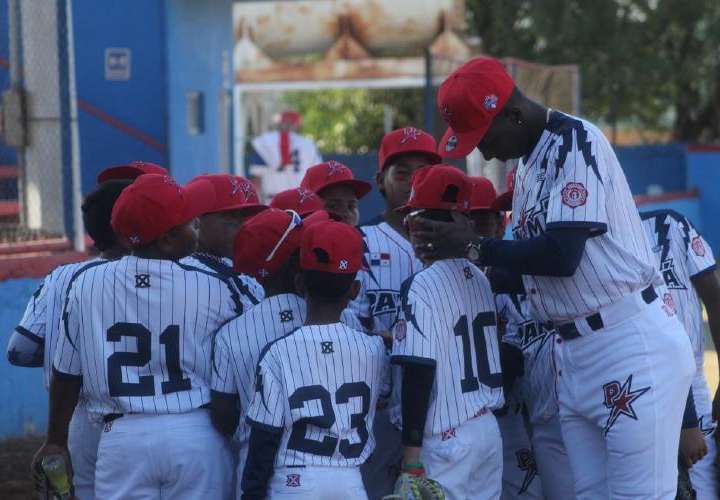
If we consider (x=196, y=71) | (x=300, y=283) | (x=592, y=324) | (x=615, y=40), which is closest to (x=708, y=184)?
(x=615, y=40)

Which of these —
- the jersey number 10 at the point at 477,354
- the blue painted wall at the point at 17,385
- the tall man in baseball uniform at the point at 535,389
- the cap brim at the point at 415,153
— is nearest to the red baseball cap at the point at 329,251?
the jersey number 10 at the point at 477,354

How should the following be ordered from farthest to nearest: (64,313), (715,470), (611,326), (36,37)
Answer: (36,37)
(715,470)
(64,313)
(611,326)

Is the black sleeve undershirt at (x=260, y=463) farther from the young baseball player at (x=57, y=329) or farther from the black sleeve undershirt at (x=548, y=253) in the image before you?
the black sleeve undershirt at (x=548, y=253)

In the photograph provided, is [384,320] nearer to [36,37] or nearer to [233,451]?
[233,451]

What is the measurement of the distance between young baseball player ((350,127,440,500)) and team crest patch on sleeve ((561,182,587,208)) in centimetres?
112

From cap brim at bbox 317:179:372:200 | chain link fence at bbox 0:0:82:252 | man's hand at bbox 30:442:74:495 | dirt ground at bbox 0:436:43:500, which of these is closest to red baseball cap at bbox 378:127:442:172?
cap brim at bbox 317:179:372:200

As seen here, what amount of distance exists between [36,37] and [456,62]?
175 inches

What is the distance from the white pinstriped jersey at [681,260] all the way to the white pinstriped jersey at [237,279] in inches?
62.9

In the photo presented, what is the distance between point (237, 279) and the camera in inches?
174

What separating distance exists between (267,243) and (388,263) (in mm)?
963

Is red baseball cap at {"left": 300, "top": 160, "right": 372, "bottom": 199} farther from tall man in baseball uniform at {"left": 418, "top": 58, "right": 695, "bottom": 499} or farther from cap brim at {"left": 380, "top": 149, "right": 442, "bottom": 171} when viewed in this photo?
tall man in baseball uniform at {"left": 418, "top": 58, "right": 695, "bottom": 499}

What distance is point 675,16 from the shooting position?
2184cm

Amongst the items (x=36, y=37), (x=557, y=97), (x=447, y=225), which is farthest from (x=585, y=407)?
(x=557, y=97)

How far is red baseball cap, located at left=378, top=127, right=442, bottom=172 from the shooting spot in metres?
5.20
